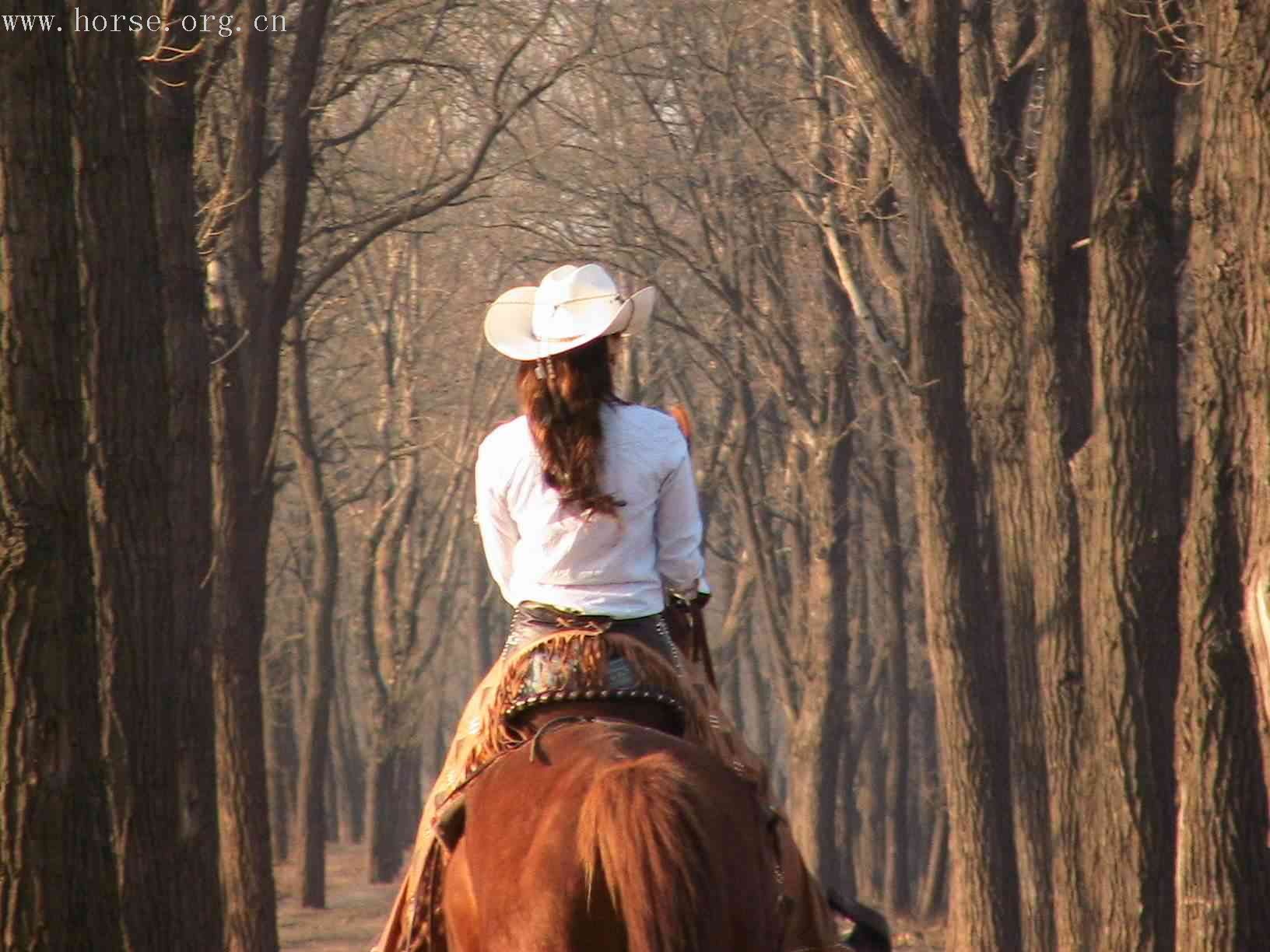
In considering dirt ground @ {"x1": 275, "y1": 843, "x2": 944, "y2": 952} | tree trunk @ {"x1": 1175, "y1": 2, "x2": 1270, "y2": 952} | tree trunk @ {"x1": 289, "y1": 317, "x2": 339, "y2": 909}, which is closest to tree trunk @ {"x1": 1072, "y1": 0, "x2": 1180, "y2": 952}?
tree trunk @ {"x1": 1175, "y1": 2, "x2": 1270, "y2": 952}

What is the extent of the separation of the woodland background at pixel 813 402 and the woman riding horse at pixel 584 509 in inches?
63.6

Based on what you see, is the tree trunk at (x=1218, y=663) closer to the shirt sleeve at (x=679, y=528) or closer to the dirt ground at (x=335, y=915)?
the shirt sleeve at (x=679, y=528)

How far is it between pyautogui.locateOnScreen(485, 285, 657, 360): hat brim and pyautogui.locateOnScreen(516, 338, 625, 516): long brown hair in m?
0.03

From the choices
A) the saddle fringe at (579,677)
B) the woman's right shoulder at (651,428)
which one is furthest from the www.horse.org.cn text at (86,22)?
the saddle fringe at (579,677)

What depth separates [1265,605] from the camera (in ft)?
17.7

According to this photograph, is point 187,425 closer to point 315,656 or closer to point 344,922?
point 344,922

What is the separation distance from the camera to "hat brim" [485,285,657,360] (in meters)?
5.38

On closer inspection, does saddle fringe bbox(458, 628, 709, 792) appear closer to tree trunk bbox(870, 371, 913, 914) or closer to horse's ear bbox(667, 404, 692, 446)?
horse's ear bbox(667, 404, 692, 446)

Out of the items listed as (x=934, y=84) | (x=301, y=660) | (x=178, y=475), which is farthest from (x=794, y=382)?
(x=301, y=660)

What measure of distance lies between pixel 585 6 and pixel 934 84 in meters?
10.9

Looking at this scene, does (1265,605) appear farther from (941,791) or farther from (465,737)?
(941,791)

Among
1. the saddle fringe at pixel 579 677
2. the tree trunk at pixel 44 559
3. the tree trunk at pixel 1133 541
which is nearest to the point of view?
the saddle fringe at pixel 579 677

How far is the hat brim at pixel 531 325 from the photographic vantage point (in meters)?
5.38

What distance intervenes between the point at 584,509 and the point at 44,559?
1921 mm
